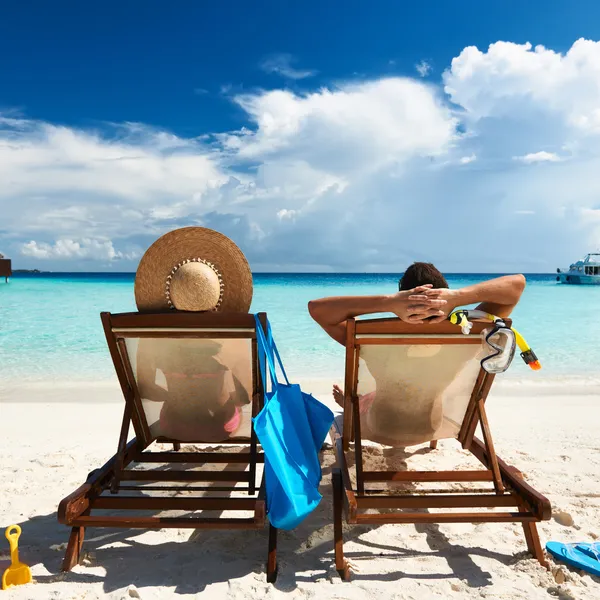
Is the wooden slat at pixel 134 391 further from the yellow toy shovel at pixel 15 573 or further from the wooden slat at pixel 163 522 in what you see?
the yellow toy shovel at pixel 15 573

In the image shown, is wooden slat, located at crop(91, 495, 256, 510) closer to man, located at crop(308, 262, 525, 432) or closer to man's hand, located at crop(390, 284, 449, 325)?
man, located at crop(308, 262, 525, 432)

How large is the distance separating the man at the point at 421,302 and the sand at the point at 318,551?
2.61 feet

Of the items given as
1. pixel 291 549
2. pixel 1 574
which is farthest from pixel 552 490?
pixel 1 574

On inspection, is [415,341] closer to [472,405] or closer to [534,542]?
[472,405]

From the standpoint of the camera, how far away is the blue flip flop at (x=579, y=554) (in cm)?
237

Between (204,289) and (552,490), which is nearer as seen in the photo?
(204,289)

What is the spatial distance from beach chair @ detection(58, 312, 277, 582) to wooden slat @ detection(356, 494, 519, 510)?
47 cm

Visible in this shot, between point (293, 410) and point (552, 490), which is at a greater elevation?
point (293, 410)

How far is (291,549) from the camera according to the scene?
2627 millimetres

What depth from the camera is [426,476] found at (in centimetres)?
281

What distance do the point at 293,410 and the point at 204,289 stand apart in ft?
2.47

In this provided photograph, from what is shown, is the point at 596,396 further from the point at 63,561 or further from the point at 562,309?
the point at 562,309

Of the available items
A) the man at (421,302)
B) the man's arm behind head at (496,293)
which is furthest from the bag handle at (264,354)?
the man's arm behind head at (496,293)

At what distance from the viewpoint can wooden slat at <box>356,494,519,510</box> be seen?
2414 mm
